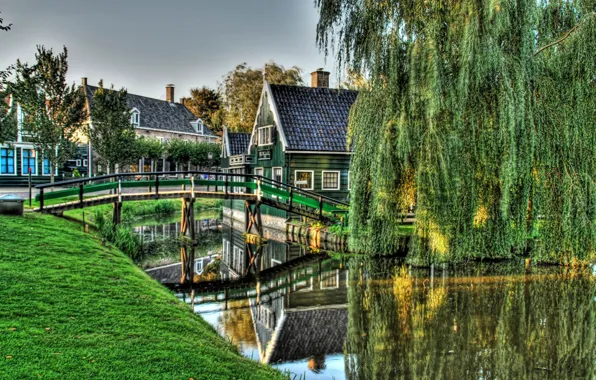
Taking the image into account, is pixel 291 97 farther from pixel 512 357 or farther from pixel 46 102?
pixel 512 357

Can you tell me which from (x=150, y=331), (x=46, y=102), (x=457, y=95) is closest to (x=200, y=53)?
(x=46, y=102)

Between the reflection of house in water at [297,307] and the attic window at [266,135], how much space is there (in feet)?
25.1

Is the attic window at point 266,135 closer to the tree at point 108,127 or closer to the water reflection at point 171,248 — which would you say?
the water reflection at point 171,248

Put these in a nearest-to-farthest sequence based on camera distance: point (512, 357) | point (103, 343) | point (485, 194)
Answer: point (103, 343), point (512, 357), point (485, 194)

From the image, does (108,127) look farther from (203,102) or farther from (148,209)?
(203,102)

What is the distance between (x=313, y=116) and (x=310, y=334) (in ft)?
55.5

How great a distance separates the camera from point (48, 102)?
25.4m

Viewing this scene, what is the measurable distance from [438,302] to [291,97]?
1643 cm

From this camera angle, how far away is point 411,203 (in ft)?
43.6

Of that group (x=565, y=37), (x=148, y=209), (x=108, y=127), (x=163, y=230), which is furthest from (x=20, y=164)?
(x=565, y=37)

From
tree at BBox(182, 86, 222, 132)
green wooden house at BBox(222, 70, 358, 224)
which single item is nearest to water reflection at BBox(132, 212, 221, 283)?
green wooden house at BBox(222, 70, 358, 224)

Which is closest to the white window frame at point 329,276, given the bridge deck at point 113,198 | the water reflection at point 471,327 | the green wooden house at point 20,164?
the water reflection at point 471,327

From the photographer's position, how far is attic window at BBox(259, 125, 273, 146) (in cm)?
2525

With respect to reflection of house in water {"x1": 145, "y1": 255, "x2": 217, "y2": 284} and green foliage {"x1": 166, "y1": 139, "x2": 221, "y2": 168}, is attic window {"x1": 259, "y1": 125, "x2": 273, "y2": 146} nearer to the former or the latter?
reflection of house in water {"x1": 145, "y1": 255, "x2": 217, "y2": 284}
